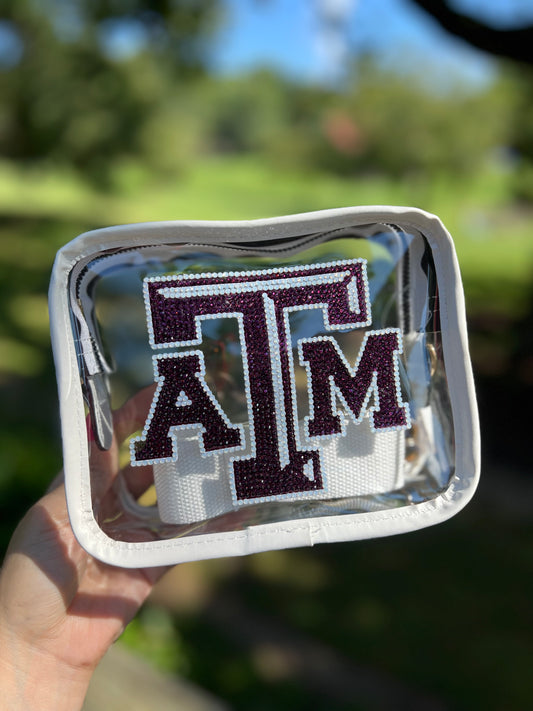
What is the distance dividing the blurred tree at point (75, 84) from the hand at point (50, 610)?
22.8ft

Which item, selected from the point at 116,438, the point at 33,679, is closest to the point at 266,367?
the point at 116,438

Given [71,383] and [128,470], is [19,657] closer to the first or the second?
[128,470]

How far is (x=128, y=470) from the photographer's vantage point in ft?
3.46

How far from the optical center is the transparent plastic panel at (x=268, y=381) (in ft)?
2.77

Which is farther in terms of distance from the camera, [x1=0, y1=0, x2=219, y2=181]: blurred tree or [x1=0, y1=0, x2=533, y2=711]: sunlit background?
[x1=0, y1=0, x2=219, y2=181]: blurred tree

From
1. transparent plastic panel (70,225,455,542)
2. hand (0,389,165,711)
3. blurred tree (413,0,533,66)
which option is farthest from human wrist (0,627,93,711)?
blurred tree (413,0,533,66)

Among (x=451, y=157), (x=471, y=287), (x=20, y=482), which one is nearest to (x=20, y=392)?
(x=20, y=482)

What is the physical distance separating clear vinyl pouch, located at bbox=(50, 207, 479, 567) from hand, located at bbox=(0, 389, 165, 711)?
107 millimetres

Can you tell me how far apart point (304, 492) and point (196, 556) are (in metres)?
0.18

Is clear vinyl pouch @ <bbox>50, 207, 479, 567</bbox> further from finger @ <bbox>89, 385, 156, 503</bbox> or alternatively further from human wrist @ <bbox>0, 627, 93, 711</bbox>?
human wrist @ <bbox>0, 627, 93, 711</bbox>

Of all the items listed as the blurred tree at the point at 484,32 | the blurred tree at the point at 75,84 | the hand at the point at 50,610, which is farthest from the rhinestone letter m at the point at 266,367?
the blurred tree at the point at 75,84

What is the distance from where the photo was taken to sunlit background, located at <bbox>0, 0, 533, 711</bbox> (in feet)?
7.16

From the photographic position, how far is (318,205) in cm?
1440

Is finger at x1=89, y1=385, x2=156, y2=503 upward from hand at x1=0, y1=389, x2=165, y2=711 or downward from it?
upward
